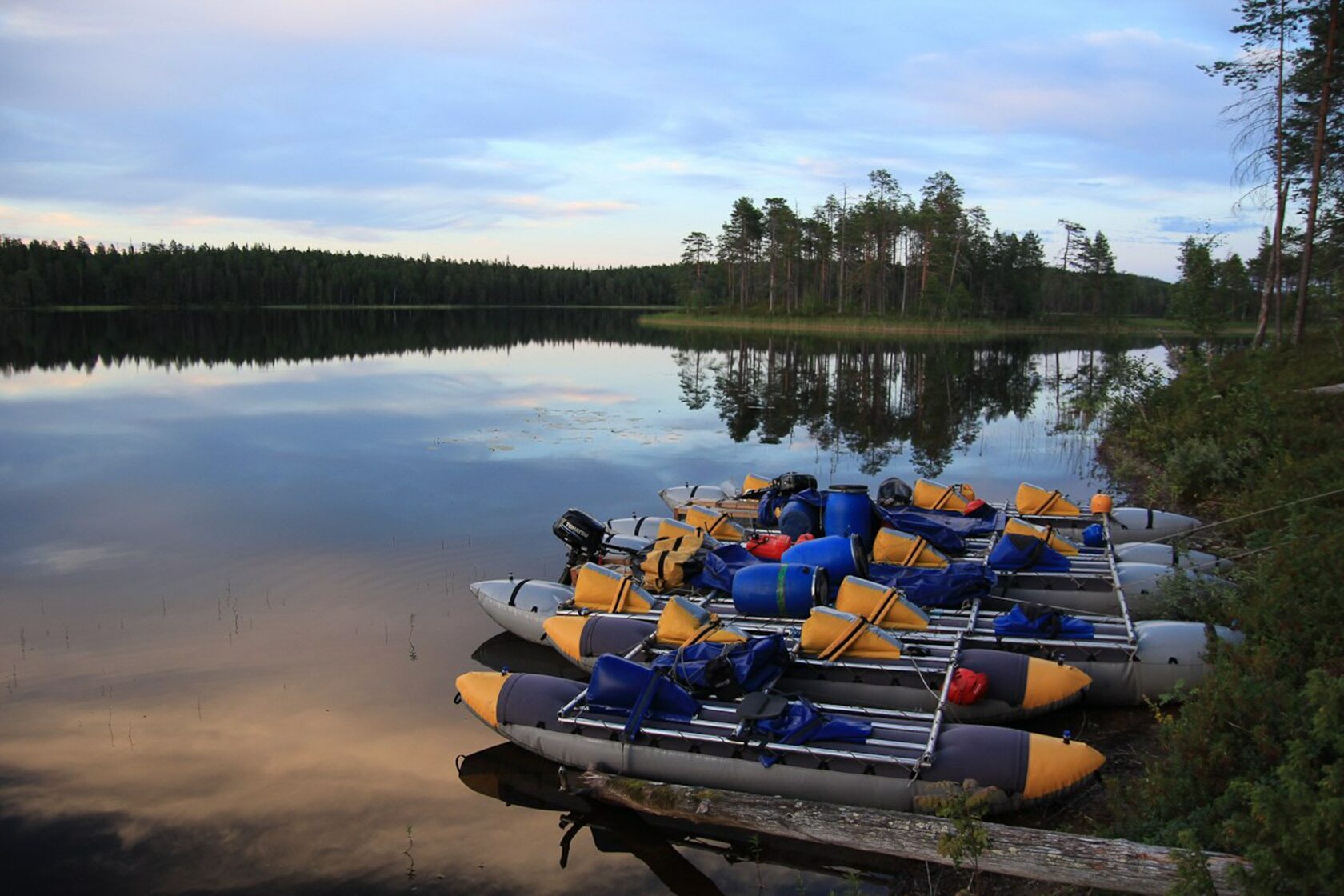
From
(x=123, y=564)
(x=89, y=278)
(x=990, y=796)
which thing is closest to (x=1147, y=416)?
(x=990, y=796)

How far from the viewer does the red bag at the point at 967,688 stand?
8781 mm

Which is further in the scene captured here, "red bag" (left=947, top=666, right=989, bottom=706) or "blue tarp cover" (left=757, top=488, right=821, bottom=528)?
"blue tarp cover" (left=757, top=488, right=821, bottom=528)

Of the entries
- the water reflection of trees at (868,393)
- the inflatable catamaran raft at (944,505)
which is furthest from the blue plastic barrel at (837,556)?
→ the water reflection of trees at (868,393)

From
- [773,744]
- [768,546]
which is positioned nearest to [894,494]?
[768,546]

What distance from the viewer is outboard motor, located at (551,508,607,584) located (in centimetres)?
1400

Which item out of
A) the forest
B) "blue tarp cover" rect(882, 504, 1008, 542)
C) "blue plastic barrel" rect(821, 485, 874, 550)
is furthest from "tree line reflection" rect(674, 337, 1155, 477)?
the forest

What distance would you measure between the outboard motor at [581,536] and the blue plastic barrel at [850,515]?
340 cm

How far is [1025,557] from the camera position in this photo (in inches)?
479

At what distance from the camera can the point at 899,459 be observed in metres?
23.7

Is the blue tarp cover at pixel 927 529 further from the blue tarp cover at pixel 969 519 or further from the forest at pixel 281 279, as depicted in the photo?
the forest at pixel 281 279

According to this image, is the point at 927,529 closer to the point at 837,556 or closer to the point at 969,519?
the point at 969,519

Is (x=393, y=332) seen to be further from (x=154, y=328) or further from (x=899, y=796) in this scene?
(x=899, y=796)

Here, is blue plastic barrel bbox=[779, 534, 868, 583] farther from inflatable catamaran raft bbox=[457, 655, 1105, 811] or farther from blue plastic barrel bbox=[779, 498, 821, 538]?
inflatable catamaran raft bbox=[457, 655, 1105, 811]

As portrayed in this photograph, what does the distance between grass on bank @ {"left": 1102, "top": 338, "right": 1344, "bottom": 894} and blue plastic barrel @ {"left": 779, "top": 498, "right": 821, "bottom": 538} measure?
5152 mm
